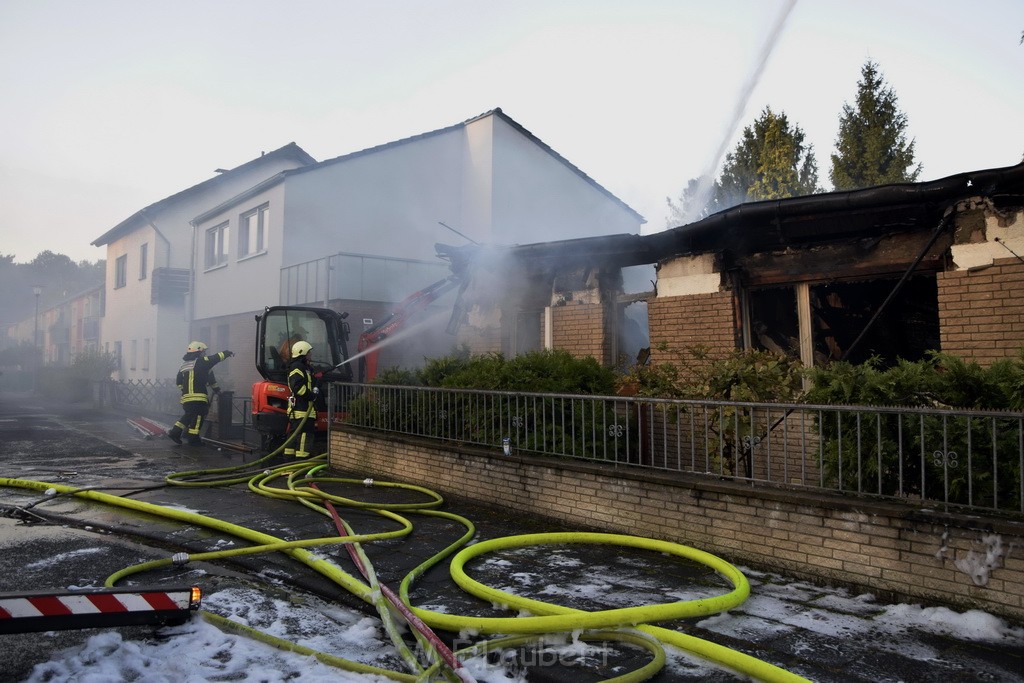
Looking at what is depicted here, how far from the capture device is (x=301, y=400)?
33.9ft

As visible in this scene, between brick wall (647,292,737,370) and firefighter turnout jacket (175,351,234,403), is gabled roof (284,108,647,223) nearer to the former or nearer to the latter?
firefighter turnout jacket (175,351,234,403)

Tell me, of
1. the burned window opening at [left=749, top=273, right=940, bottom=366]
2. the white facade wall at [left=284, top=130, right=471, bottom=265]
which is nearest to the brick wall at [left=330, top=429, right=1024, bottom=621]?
the burned window opening at [left=749, top=273, right=940, bottom=366]

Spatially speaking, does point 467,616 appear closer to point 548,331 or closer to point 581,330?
point 581,330

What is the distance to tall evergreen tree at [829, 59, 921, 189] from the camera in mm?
25625

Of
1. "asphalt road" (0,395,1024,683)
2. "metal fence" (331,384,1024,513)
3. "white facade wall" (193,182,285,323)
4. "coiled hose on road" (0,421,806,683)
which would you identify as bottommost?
"asphalt road" (0,395,1024,683)

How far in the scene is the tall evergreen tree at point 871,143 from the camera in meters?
25.6

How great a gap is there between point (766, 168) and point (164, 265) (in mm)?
24761

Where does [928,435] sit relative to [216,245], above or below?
below

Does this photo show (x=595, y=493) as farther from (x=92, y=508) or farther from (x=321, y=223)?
(x=321, y=223)

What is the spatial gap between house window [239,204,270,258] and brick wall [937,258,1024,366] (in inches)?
653

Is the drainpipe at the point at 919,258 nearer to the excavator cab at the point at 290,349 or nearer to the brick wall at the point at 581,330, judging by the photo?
the brick wall at the point at 581,330

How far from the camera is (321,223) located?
18.1 m

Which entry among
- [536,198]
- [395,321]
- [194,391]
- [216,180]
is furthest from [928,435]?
[216,180]

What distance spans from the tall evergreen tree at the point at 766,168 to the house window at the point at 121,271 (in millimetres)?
24703
